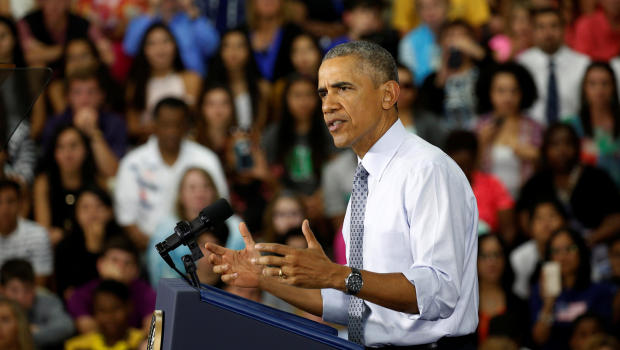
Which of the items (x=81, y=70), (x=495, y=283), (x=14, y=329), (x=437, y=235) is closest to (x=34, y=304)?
(x=14, y=329)

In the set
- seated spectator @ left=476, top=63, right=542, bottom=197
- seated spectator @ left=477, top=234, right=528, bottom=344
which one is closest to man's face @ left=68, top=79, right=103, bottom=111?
seated spectator @ left=476, top=63, right=542, bottom=197

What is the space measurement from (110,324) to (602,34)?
14.9 feet

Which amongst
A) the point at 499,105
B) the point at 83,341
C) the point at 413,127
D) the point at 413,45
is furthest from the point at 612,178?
the point at 83,341

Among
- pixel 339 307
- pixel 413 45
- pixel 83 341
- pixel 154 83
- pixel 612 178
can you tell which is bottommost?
pixel 83 341

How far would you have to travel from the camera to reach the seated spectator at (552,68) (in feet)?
22.4

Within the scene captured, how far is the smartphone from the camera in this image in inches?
219

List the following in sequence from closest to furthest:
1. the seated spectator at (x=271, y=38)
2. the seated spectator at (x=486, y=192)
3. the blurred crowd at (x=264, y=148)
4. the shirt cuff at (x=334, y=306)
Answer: the shirt cuff at (x=334, y=306)
the blurred crowd at (x=264, y=148)
the seated spectator at (x=486, y=192)
the seated spectator at (x=271, y=38)

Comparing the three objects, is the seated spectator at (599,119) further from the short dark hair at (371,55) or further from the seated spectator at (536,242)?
the short dark hair at (371,55)

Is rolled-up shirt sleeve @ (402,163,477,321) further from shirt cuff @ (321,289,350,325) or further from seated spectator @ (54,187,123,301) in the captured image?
seated spectator @ (54,187,123,301)

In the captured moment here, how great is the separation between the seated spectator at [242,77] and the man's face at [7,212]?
66.7 inches

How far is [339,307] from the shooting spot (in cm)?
262

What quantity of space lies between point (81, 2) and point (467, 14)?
3118 millimetres

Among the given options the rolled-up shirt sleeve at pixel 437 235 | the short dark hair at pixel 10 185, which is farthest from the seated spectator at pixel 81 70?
the rolled-up shirt sleeve at pixel 437 235

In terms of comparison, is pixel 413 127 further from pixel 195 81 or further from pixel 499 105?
pixel 195 81
